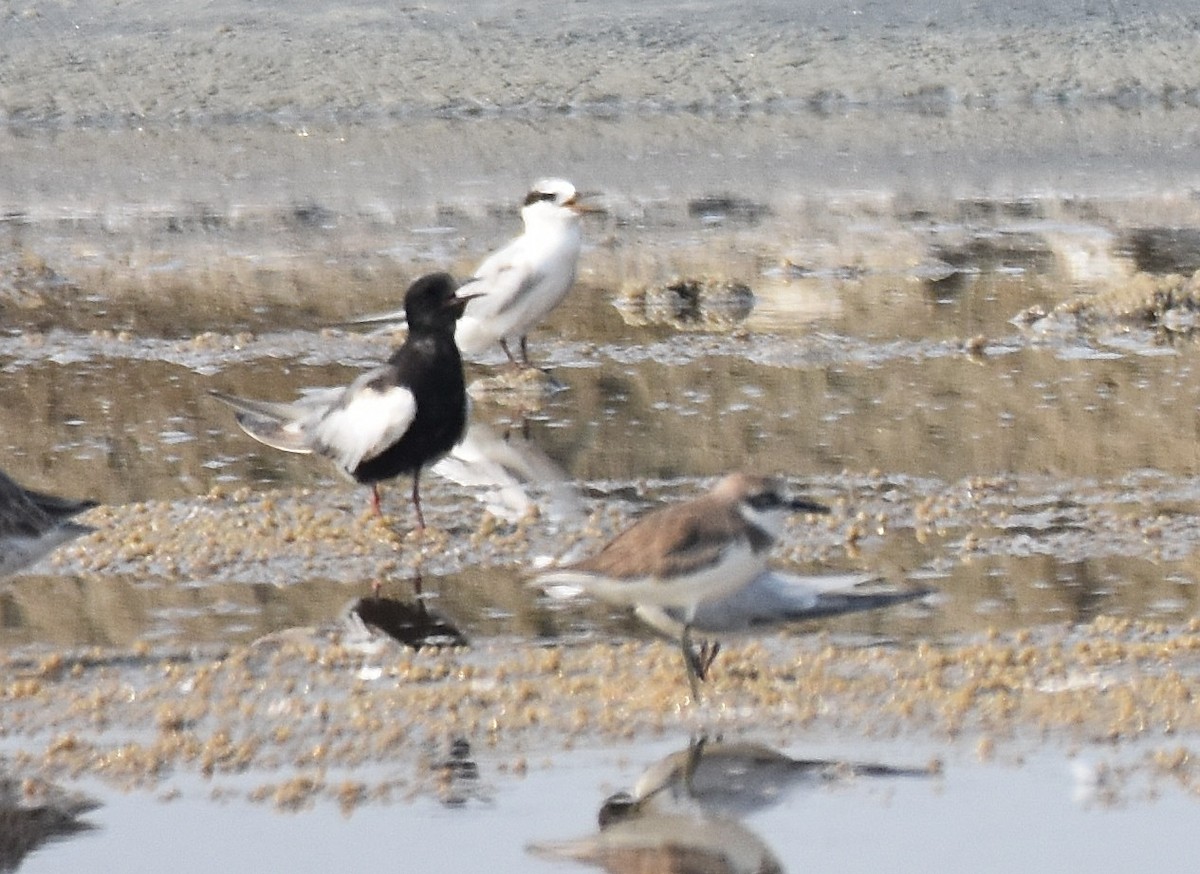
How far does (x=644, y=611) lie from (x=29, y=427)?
430 cm

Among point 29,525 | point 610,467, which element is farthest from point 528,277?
point 29,525

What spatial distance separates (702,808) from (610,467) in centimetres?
357

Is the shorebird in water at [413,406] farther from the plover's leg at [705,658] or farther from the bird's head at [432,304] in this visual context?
the plover's leg at [705,658]

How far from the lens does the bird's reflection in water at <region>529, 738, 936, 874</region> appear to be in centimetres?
454

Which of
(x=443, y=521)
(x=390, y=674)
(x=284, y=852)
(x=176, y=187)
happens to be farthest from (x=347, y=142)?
(x=284, y=852)

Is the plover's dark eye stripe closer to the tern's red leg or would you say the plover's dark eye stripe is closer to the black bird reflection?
the tern's red leg

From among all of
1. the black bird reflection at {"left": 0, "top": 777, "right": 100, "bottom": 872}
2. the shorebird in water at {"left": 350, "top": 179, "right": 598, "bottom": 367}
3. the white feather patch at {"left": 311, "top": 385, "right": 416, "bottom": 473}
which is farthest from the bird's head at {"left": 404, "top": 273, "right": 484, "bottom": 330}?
the black bird reflection at {"left": 0, "top": 777, "right": 100, "bottom": 872}

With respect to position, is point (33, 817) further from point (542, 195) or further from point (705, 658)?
point (542, 195)

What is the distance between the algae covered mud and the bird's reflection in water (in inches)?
0.6

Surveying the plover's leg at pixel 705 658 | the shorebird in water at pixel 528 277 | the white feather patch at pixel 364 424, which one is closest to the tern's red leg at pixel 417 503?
the white feather patch at pixel 364 424

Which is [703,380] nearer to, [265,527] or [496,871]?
[265,527]

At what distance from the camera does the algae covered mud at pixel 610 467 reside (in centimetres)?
491

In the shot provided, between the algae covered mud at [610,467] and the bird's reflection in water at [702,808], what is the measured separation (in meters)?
0.02

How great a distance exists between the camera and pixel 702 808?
190 inches
